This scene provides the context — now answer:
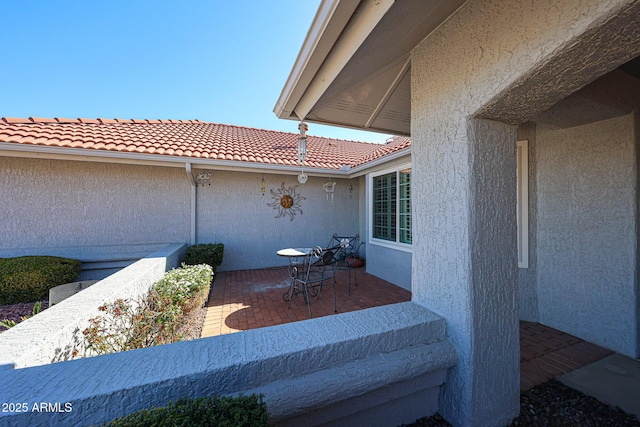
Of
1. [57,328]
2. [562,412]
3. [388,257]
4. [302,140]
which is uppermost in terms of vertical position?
[302,140]

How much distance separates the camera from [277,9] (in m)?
4.49

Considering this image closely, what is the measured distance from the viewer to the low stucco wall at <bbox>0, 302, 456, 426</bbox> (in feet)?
3.75

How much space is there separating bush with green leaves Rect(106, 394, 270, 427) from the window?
486 cm

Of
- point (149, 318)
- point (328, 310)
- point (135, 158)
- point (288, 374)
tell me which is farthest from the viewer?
point (135, 158)

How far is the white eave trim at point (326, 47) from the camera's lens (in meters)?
1.60

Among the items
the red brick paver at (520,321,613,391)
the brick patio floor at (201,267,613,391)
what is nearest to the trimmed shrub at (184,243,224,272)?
the brick patio floor at (201,267,613,391)

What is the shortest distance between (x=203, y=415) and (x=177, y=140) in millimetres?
7369

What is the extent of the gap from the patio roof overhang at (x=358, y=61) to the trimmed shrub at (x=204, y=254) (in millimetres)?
4339

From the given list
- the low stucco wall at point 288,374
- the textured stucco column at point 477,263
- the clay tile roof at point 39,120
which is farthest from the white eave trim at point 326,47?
the clay tile roof at point 39,120

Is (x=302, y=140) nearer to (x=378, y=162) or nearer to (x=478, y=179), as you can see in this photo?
(x=478, y=179)

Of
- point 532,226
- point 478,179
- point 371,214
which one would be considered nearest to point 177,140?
point 371,214

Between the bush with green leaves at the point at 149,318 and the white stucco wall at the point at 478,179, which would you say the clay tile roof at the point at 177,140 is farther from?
the bush with green leaves at the point at 149,318

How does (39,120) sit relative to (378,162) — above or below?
above

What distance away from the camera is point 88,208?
5.84m
